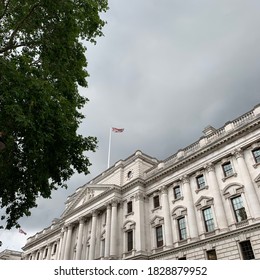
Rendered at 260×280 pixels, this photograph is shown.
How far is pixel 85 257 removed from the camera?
3409cm

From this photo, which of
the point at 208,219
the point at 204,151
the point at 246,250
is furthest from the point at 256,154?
the point at 246,250

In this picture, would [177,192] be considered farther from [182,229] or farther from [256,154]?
[256,154]

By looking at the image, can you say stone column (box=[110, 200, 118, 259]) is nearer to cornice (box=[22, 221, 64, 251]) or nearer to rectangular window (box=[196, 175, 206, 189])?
rectangular window (box=[196, 175, 206, 189])

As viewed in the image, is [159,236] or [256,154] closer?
[256,154]

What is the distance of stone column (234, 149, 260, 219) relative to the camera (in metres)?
19.9

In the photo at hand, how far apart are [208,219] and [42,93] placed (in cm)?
1934

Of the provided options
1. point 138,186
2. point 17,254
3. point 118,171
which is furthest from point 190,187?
point 17,254

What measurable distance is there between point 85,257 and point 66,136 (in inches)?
1079

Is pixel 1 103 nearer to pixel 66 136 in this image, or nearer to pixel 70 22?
pixel 66 136

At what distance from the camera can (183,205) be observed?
2594 cm

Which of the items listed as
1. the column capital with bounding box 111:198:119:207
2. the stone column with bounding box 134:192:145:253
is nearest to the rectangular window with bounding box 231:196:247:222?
the stone column with bounding box 134:192:145:253

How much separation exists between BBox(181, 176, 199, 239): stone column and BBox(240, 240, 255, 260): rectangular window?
4432mm

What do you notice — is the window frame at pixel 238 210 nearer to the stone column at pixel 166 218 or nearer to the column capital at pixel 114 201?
the stone column at pixel 166 218

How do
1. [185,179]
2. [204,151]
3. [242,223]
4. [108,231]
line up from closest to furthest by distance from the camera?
[242,223], [204,151], [185,179], [108,231]
